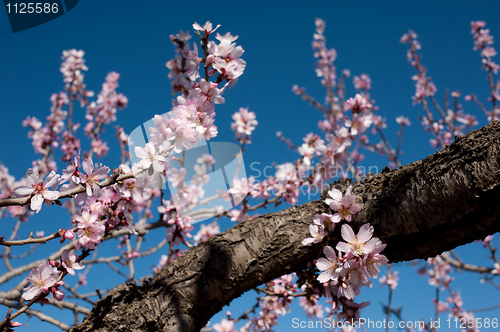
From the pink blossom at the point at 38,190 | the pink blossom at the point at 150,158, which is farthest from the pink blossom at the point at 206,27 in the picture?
the pink blossom at the point at 38,190

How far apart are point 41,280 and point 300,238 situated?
4.33 ft

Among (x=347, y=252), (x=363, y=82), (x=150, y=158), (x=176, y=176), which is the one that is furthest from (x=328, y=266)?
(x=363, y=82)

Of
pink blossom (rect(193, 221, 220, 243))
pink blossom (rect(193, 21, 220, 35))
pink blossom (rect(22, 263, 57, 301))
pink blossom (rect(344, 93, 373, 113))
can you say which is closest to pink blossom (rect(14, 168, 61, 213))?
pink blossom (rect(22, 263, 57, 301))

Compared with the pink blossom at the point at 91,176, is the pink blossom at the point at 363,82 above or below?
above

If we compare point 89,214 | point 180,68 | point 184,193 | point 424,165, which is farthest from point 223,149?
point 424,165

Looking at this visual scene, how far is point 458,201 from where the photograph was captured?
1171 millimetres

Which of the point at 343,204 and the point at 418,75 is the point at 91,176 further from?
the point at 418,75

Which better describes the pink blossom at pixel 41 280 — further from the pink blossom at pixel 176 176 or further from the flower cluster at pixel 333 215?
the pink blossom at pixel 176 176

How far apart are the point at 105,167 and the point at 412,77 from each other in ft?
21.0

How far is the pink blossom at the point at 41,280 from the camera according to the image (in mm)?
1427

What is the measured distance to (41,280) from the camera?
57.0 inches

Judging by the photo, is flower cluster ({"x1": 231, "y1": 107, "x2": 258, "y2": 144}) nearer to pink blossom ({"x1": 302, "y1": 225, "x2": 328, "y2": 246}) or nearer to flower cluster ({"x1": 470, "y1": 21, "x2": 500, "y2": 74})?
pink blossom ({"x1": 302, "y1": 225, "x2": 328, "y2": 246})

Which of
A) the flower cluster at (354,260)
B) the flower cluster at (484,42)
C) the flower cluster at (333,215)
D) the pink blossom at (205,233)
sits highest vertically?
Answer: the flower cluster at (484,42)

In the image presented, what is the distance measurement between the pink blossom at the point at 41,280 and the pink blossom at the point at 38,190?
1.45ft
